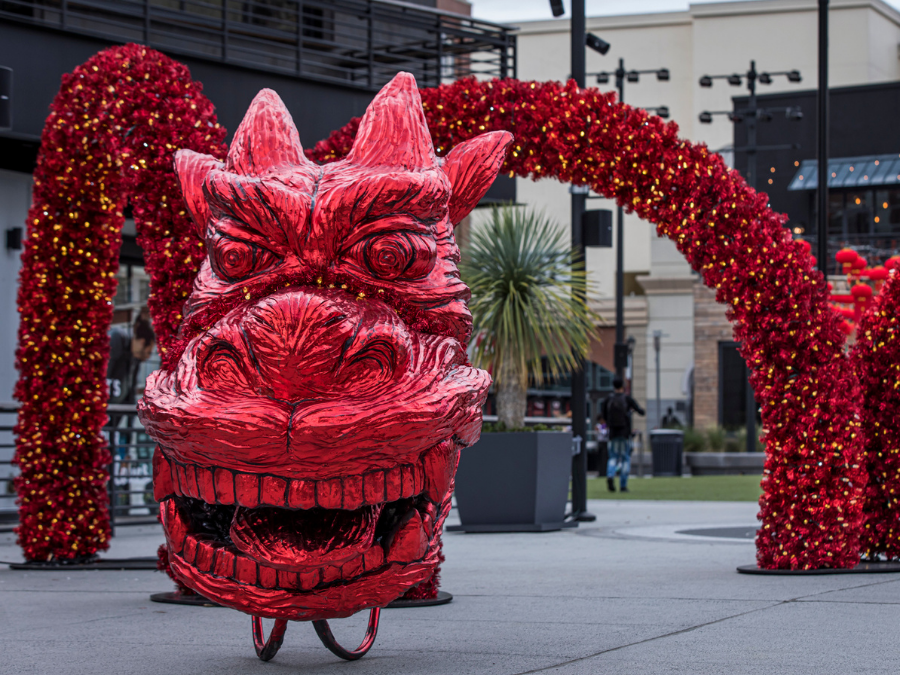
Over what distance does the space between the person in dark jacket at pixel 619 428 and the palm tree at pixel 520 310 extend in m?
5.72

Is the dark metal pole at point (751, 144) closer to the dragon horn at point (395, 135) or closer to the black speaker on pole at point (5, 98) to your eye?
the black speaker on pole at point (5, 98)

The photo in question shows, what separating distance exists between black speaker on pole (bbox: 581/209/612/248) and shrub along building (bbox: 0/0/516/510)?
127 inches

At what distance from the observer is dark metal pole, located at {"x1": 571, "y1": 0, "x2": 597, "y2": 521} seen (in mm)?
12789

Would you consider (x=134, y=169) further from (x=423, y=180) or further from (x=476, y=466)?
(x=476, y=466)

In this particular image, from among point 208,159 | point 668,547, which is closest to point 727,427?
point 668,547

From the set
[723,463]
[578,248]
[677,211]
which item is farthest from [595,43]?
[723,463]

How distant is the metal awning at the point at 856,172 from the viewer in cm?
3888

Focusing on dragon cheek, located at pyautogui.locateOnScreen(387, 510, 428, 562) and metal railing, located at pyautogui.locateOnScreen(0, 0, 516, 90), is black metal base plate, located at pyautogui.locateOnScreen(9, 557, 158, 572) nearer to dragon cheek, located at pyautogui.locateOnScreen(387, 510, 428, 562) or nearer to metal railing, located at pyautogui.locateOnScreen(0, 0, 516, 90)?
dragon cheek, located at pyautogui.locateOnScreen(387, 510, 428, 562)

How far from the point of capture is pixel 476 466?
1176 centimetres

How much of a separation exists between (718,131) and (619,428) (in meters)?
36.3

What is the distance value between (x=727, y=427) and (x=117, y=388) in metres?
31.6

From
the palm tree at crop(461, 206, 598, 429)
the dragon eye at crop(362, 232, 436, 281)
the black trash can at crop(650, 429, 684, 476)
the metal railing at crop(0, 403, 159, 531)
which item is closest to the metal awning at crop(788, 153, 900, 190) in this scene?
the black trash can at crop(650, 429, 684, 476)

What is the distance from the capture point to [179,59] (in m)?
13.3

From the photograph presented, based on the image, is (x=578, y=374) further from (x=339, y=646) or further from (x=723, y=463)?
(x=723, y=463)
